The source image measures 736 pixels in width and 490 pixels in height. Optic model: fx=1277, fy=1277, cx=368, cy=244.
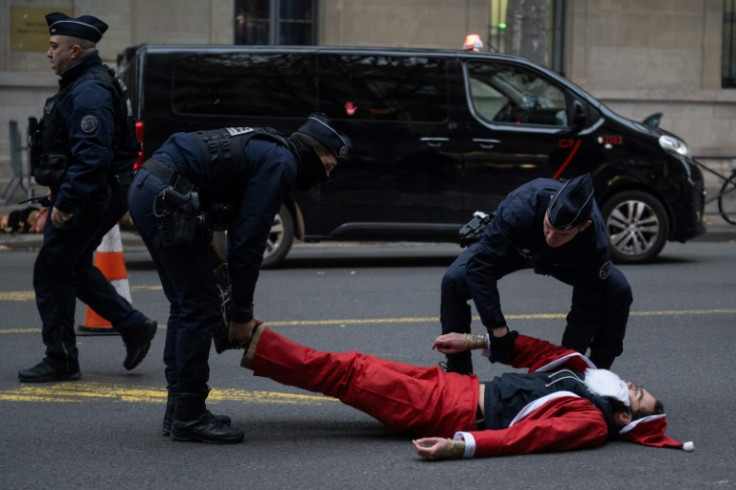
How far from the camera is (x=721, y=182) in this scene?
17.0 metres

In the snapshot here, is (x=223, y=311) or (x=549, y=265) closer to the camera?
(x=223, y=311)

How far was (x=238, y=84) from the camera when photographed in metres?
11.0

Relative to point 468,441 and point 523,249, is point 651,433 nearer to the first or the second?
point 468,441

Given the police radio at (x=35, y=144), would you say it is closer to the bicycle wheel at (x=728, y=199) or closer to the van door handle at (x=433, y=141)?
the van door handle at (x=433, y=141)

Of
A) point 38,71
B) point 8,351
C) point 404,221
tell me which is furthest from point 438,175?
point 38,71

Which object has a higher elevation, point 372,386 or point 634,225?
point 634,225

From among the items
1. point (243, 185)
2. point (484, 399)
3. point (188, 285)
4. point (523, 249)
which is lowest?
point (484, 399)

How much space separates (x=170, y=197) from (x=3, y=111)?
13149mm

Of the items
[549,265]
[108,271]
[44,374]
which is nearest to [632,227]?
[108,271]

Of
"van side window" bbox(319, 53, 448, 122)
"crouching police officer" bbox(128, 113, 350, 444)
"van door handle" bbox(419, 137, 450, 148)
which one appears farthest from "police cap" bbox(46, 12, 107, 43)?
"van door handle" bbox(419, 137, 450, 148)

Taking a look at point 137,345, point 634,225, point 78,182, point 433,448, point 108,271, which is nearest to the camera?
point 433,448

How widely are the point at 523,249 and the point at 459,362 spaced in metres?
0.66

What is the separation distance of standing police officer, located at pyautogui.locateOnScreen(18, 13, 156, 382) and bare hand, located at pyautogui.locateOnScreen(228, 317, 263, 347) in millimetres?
1423

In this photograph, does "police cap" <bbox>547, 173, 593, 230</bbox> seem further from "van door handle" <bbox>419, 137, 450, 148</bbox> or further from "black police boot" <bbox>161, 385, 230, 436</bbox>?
"van door handle" <bbox>419, 137, 450, 148</bbox>
